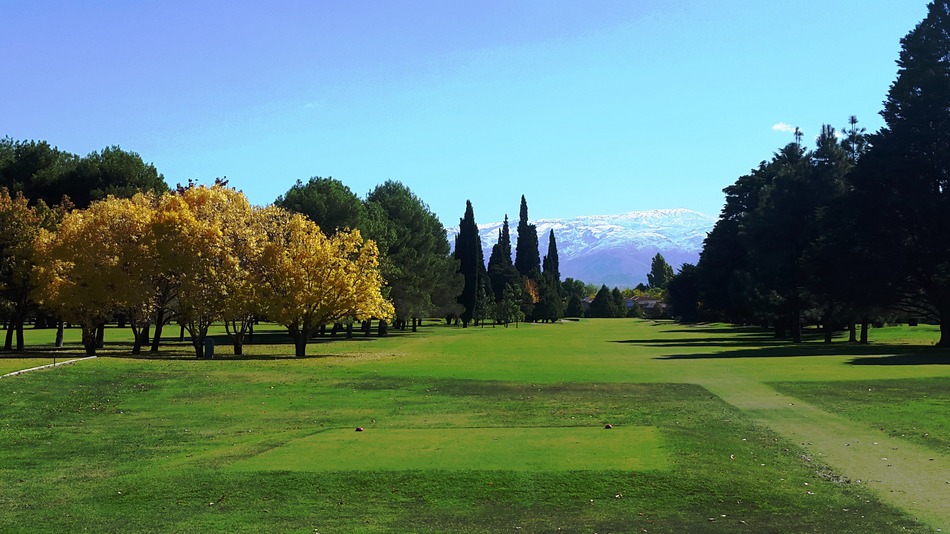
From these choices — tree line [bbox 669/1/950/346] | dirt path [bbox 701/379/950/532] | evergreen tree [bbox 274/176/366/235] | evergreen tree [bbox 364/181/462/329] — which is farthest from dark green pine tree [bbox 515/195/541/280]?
dirt path [bbox 701/379/950/532]

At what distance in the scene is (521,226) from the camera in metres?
193

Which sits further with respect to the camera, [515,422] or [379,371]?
[379,371]

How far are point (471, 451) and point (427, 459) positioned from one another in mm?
1108

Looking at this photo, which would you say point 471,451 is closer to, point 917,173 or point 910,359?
point 910,359

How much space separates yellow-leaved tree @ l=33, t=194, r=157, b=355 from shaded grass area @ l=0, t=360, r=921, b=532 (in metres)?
21.9

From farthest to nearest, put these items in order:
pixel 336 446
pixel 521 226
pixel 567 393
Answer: pixel 521 226, pixel 567 393, pixel 336 446

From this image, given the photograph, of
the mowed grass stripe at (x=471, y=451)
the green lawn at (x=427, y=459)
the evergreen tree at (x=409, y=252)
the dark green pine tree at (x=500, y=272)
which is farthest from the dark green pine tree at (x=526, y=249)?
the mowed grass stripe at (x=471, y=451)

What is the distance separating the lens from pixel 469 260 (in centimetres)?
12912

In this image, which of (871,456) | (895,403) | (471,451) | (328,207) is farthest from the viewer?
(328,207)

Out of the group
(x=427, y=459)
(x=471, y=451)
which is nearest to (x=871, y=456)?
(x=471, y=451)

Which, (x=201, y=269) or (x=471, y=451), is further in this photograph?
(x=201, y=269)

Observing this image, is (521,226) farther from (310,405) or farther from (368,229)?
(310,405)

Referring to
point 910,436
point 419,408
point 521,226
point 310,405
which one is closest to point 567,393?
point 419,408

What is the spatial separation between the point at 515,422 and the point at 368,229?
62432mm
